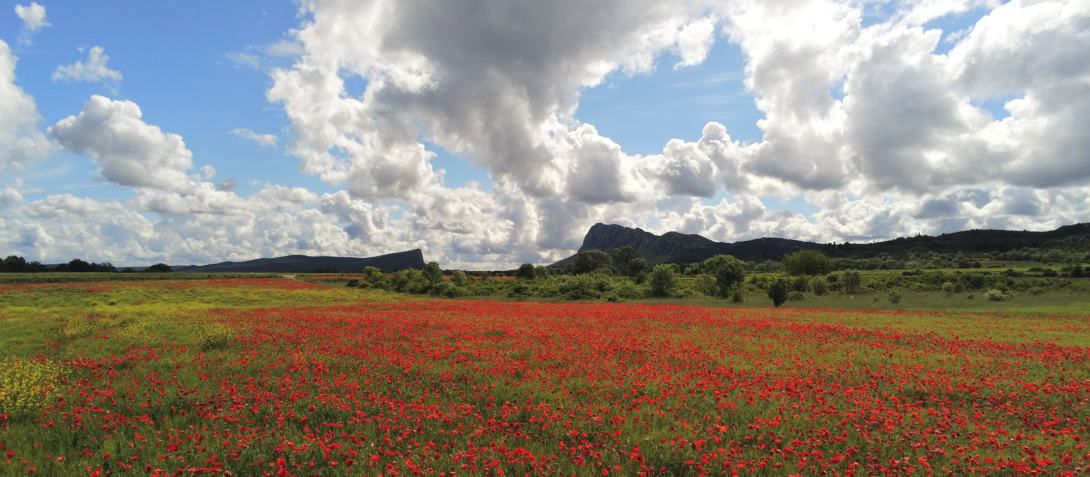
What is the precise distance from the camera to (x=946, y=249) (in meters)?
184

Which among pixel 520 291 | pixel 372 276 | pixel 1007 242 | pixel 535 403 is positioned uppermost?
pixel 1007 242

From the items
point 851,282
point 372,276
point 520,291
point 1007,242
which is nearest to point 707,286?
point 851,282

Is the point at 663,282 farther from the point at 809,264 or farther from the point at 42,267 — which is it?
the point at 42,267

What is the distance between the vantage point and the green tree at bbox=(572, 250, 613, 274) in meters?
150

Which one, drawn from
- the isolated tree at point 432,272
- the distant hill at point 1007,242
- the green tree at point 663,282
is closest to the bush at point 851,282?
the green tree at point 663,282

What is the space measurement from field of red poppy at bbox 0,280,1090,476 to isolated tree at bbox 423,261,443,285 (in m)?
56.8

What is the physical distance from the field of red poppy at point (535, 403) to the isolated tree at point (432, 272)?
186 ft

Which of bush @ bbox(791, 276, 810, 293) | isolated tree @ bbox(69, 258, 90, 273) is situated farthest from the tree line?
bush @ bbox(791, 276, 810, 293)

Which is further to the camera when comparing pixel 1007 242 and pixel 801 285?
pixel 1007 242

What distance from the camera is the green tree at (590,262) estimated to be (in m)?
150

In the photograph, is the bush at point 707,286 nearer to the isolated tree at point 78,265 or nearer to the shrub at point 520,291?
the shrub at point 520,291

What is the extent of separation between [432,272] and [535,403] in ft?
231

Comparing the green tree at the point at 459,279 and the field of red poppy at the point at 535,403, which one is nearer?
the field of red poppy at the point at 535,403

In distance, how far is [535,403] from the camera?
33.2 ft
